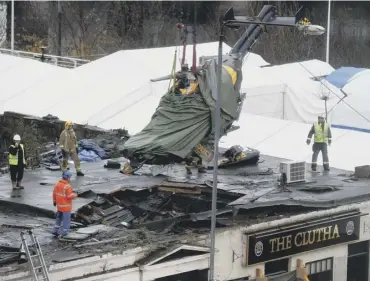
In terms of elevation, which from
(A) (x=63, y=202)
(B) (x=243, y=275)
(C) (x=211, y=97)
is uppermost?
(C) (x=211, y=97)

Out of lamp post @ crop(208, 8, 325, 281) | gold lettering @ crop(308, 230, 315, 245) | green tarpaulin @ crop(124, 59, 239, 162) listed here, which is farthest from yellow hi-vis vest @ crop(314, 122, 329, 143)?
lamp post @ crop(208, 8, 325, 281)

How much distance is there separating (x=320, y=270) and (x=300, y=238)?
148cm

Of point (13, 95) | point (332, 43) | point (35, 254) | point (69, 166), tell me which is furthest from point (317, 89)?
point (332, 43)

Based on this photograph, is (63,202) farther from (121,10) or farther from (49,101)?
(121,10)

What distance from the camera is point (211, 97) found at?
25.2 metres

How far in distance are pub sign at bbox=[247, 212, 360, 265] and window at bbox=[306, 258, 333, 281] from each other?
502 mm

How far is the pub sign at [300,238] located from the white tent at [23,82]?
16.2 metres

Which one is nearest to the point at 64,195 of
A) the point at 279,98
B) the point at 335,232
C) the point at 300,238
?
the point at 300,238

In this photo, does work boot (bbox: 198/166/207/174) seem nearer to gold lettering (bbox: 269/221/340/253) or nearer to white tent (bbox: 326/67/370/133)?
gold lettering (bbox: 269/221/340/253)

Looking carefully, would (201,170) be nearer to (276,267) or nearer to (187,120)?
(187,120)

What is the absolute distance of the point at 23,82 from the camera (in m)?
40.9

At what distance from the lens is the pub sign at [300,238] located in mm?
22438

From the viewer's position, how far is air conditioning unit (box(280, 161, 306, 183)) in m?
26.1

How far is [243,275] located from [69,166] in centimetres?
771
